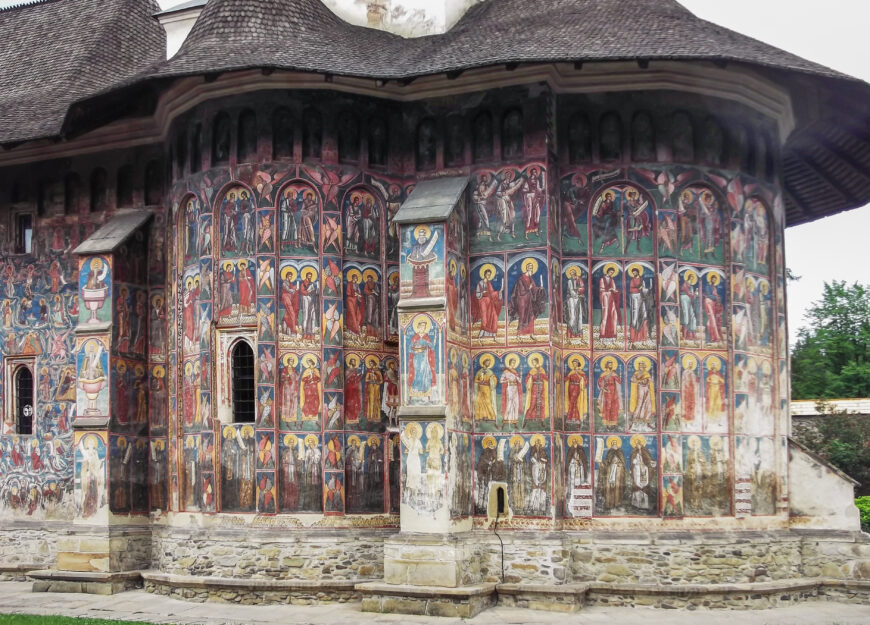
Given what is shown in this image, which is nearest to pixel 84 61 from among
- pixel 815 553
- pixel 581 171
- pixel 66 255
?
pixel 66 255

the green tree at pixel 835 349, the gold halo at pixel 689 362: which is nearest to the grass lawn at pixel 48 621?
the gold halo at pixel 689 362

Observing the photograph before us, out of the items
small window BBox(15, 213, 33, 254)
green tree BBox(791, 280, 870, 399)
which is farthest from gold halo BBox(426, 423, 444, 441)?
green tree BBox(791, 280, 870, 399)

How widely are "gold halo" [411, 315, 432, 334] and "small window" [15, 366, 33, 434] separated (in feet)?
27.6

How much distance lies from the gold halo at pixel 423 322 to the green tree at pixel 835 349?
2968 centimetres

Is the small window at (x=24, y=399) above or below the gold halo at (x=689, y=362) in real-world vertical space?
below

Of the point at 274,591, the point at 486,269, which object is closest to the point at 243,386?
the point at 274,591

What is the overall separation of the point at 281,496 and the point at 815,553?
8102mm

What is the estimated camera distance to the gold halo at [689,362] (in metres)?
18.4

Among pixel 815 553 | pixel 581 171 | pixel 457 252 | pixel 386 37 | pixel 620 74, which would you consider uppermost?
pixel 386 37

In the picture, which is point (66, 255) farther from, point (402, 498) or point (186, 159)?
point (402, 498)

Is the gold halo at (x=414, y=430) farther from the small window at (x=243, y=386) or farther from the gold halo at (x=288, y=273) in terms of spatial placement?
the gold halo at (x=288, y=273)

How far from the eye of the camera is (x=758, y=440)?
18703 mm

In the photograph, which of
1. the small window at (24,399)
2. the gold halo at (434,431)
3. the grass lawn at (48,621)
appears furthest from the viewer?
the small window at (24,399)

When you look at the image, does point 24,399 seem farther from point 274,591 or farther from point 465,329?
point 465,329
